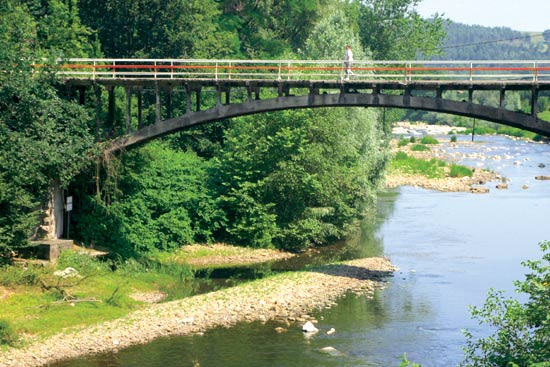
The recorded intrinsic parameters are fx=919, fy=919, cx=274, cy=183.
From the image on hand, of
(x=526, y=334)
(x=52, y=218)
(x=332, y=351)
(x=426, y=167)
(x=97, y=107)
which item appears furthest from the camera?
(x=426, y=167)

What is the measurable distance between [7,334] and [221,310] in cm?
990

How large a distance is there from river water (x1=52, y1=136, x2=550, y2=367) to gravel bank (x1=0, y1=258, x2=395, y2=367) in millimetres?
906

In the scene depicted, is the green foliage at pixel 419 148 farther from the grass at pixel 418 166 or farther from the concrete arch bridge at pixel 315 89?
the concrete arch bridge at pixel 315 89

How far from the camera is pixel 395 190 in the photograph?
82000mm

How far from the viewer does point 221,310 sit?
41.4m

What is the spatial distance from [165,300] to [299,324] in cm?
735

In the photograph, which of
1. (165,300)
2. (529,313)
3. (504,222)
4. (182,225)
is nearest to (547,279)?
(529,313)

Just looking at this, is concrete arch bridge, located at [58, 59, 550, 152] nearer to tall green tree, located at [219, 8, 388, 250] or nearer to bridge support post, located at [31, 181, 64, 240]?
bridge support post, located at [31, 181, 64, 240]

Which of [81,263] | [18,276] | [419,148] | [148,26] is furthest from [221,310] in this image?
[419,148]

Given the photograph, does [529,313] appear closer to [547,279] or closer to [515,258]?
[547,279]

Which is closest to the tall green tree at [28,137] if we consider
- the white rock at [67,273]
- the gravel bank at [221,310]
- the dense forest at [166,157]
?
the dense forest at [166,157]

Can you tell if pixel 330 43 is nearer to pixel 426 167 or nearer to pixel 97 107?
pixel 97 107

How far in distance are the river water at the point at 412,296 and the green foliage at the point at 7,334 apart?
8.15 ft

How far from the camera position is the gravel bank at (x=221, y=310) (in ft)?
117
